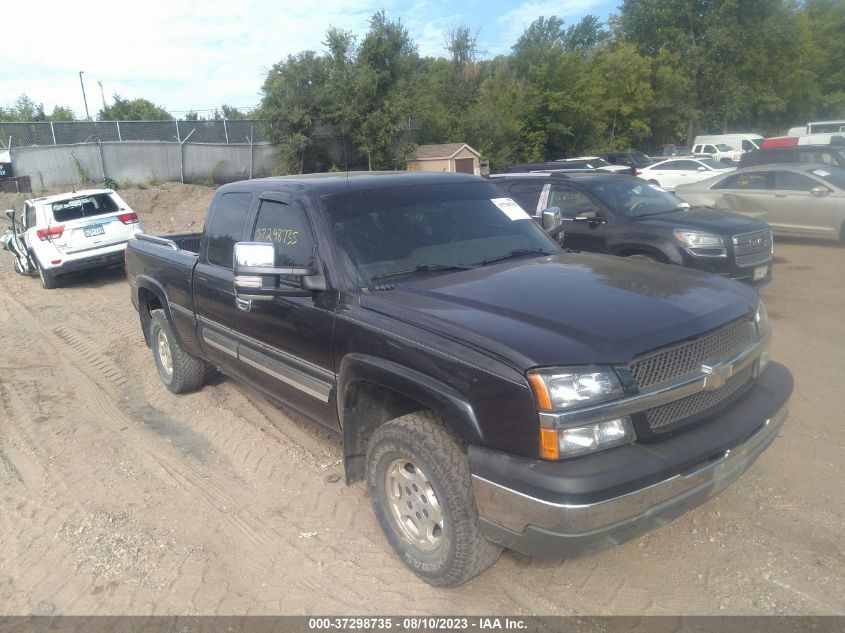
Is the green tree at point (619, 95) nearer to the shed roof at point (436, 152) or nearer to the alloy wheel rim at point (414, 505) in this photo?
the shed roof at point (436, 152)

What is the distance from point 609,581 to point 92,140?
2470 cm

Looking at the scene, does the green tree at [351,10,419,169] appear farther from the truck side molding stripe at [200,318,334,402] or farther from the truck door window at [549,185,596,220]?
the truck side molding stripe at [200,318,334,402]

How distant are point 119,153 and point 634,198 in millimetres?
20105

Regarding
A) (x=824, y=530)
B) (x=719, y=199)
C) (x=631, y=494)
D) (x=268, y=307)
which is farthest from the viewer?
(x=719, y=199)

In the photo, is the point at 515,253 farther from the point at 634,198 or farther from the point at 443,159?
the point at 443,159

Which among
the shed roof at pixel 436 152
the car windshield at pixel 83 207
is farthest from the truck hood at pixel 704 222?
the shed roof at pixel 436 152

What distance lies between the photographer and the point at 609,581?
10.6 ft

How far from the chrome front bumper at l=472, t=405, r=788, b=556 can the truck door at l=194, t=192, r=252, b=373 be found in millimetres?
2625

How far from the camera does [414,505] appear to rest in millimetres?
3326

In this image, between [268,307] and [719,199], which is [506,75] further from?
[268,307]

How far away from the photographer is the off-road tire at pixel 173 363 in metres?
5.96

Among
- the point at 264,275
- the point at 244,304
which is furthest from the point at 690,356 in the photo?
the point at 244,304

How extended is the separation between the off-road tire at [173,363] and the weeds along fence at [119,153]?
1859cm

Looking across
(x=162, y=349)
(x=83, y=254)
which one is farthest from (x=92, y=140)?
(x=162, y=349)
